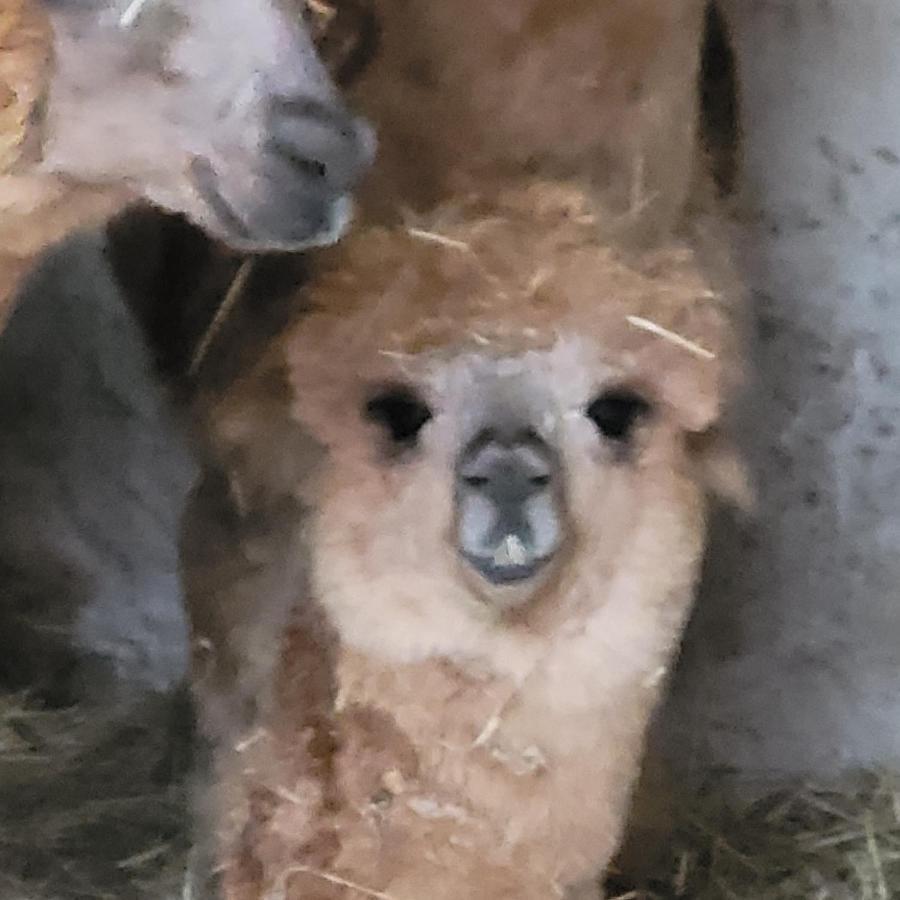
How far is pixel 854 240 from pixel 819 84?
0.66 ft

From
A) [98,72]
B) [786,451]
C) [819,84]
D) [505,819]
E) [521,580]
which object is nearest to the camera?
[98,72]

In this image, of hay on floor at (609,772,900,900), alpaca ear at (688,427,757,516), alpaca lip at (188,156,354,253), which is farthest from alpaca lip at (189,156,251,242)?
hay on floor at (609,772,900,900)

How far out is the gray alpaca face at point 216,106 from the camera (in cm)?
116

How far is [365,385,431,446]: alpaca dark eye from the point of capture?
1.53 meters

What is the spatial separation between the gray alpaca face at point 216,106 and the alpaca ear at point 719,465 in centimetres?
63

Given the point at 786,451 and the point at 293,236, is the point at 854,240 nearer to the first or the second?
the point at 786,451

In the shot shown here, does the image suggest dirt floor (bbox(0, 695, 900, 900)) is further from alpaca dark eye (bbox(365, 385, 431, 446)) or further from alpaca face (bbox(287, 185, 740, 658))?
alpaca dark eye (bbox(365, 385, 431, 446))

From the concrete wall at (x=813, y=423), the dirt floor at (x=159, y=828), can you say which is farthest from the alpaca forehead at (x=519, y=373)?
the dirt floor at (x=159, y=828)

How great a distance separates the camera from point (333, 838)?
4.95 ft

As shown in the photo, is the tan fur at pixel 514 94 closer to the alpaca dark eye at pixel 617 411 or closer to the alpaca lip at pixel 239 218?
the alpaca dark eye at pixel 617 411

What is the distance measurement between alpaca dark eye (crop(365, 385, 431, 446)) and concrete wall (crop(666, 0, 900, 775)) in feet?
2.14

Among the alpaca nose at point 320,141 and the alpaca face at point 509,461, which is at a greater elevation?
the alpaca nose at point 320,141

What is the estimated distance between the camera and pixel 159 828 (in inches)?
77.6

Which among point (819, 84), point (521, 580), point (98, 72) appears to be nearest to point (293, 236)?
point (98, 72)
